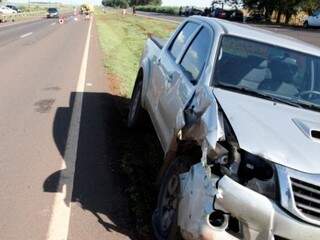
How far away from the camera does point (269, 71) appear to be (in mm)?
5359

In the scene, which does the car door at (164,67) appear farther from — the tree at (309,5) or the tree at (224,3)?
the tree at (224,3)

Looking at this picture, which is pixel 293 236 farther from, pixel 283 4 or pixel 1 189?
pixel 283 4

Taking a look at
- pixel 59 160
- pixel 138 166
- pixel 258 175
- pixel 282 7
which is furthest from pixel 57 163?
pixel 282 7

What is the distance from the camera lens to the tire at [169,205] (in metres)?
4.20

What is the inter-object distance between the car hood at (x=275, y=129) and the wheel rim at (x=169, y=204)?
728 millimetres

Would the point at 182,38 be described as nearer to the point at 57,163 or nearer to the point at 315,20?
the point at 57,163

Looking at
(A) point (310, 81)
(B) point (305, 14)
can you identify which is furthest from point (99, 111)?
(B) point (305, 14)

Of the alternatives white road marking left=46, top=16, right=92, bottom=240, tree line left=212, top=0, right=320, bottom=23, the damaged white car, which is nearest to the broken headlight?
the damaged white car

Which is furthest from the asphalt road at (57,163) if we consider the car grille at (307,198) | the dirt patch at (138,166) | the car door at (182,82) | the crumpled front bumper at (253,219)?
the car grille at (307,198)

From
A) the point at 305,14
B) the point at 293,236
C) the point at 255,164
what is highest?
the point at 255,164

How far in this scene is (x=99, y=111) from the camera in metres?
9.57

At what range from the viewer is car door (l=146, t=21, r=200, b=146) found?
6.10 metres

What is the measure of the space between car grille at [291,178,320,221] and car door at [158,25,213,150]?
48.2 inches

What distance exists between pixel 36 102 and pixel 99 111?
1333 mm
